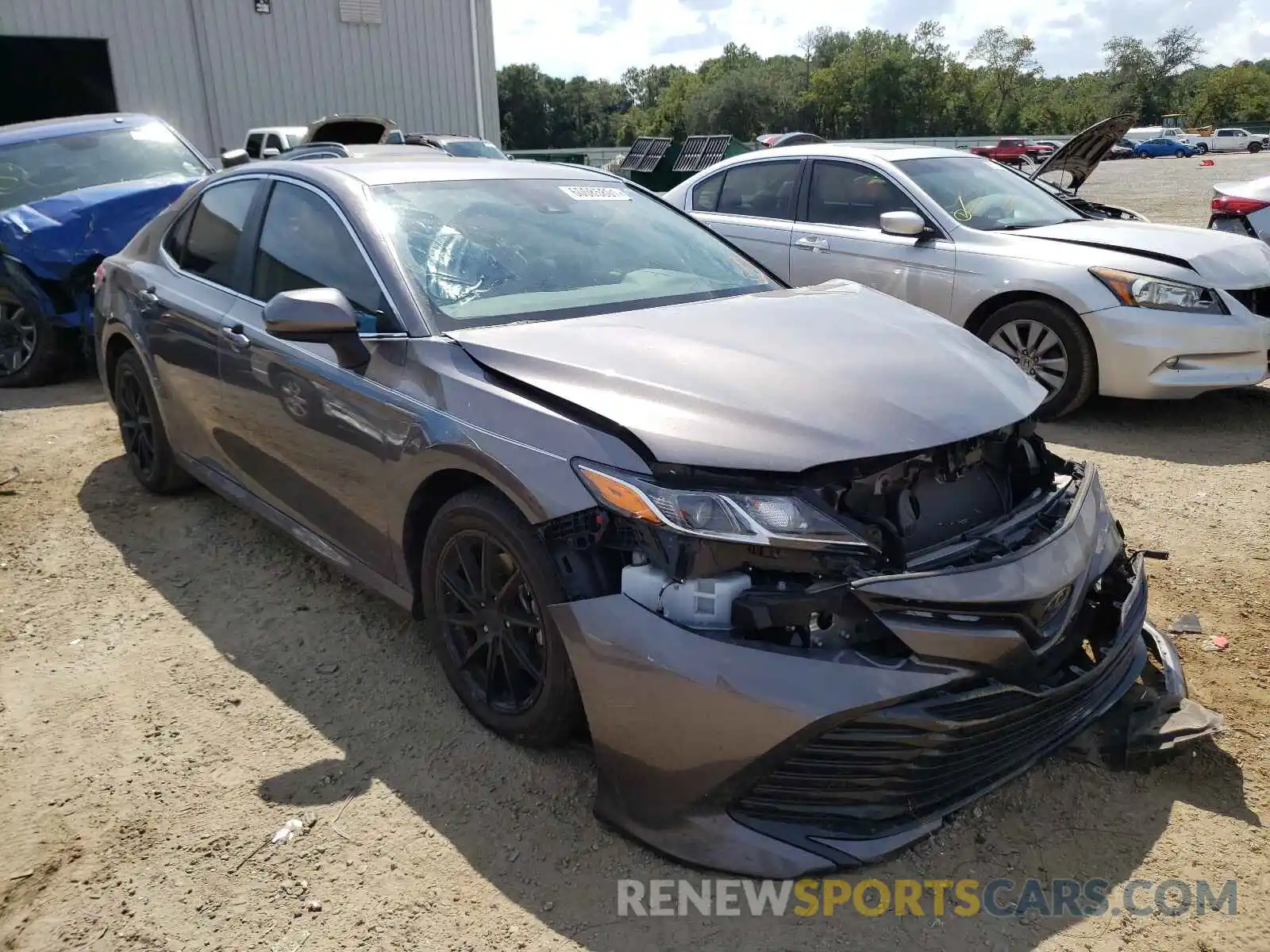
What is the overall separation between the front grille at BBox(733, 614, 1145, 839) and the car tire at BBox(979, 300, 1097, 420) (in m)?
3.83

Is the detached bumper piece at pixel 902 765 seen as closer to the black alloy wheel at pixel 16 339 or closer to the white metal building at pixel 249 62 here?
the black alloy wheel at pixel 16 339

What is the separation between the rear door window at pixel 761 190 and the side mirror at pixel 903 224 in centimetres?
107

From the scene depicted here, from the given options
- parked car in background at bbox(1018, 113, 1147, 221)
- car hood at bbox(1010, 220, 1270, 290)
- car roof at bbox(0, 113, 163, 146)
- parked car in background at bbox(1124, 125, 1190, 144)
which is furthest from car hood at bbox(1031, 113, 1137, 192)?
parked car in background at bbox(1124, 125, 1190, 144)

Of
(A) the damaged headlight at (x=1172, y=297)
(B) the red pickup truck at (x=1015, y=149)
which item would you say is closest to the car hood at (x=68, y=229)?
(A) the damaged headlight at (x=1172, y=297)

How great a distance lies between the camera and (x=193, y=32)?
17.9 meters

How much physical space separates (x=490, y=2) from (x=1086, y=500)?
21171 mm

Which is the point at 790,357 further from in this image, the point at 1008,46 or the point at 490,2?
the point at 1008,46

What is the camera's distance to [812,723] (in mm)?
2109

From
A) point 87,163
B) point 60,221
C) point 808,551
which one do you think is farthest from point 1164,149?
point 808,551

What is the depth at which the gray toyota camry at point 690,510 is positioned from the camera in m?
2.20

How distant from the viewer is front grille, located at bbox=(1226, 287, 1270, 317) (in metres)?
5.65

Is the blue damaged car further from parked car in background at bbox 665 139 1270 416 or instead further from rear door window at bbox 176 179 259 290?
parked car in background at bbox 665 139 1270 416

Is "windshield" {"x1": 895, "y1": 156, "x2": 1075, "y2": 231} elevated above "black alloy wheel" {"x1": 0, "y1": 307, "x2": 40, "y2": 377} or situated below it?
above

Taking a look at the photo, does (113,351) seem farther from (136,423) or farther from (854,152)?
(854,152)
